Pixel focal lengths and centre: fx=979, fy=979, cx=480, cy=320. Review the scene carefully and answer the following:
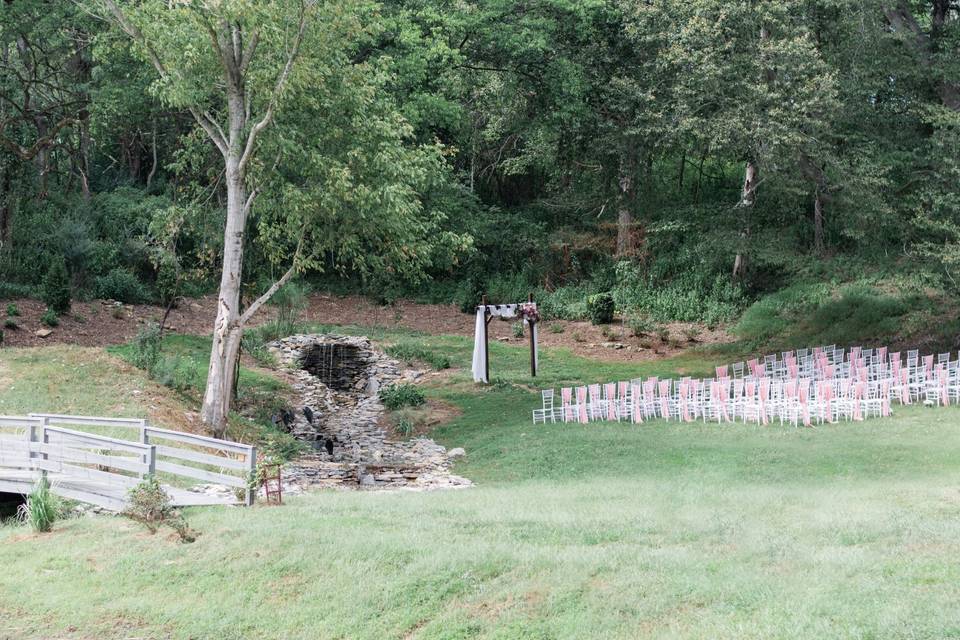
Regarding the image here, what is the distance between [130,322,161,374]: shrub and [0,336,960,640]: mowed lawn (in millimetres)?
10100

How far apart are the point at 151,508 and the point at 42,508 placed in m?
1.52

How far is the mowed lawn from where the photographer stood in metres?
8.98

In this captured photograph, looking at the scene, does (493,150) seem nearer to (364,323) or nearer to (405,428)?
(364,323)

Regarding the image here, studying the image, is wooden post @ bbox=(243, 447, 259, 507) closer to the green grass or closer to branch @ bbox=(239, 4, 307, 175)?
branch @ bbox=(239, 4, 307, 175)

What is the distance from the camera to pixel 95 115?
25.0 meters

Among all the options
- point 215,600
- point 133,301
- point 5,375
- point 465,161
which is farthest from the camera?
point 465,161

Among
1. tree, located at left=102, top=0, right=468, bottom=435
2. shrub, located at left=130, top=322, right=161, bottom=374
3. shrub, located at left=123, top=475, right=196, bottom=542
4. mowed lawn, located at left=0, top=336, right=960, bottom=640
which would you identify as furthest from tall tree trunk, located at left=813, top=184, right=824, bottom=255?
shrub, located at left=123, top=475, right=196, bottom=542

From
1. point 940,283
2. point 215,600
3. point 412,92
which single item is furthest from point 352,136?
point 940,283

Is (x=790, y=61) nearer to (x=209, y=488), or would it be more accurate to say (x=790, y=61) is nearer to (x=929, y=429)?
(x=929, y=429)

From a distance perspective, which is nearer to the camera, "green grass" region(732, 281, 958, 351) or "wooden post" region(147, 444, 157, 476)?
"wooden post" region(147, 444, 157, 476)

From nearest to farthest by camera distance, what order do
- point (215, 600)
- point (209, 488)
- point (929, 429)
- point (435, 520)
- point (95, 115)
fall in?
point (215, 600) → point (435, 520) → point (209, 488) → point (929, 429) → point (95, 115)

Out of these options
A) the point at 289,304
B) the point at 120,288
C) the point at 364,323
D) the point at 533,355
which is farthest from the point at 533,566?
the point at 364,323

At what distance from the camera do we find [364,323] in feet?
132

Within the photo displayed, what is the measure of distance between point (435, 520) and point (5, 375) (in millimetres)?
12822
